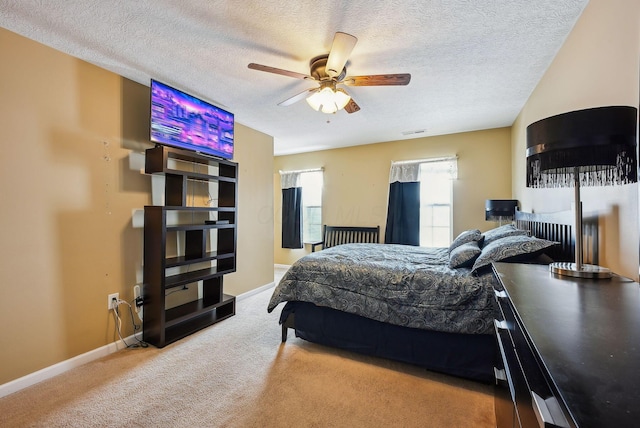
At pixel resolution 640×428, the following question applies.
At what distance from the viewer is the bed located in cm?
183

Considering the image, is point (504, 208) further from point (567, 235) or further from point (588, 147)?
point (588, 147)

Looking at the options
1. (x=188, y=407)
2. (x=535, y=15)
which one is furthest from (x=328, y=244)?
(x=535, y=15)

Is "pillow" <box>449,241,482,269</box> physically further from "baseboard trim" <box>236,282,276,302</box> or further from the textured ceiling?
"baseboard trim" <box>236,282,276,302</box>

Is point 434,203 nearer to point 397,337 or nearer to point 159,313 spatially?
point 397,337

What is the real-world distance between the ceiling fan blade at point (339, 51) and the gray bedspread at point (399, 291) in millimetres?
1563

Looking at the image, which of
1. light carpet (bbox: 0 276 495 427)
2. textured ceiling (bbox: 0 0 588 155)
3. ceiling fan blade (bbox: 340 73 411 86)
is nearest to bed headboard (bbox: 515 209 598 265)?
light carpet (bbox: 0 276 495 427)

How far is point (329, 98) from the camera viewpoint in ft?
7.22

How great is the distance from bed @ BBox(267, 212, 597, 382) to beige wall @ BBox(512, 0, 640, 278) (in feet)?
0.52

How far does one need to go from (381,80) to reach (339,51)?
411 millimetres

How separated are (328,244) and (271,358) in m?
3.03

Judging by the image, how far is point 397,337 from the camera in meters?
2.11

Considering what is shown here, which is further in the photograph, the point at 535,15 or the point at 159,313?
the point at 159,313

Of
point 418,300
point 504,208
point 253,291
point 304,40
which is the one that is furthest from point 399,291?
point 253,291

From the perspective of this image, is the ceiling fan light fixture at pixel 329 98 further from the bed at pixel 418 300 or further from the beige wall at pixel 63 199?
the beige wall at pixel 63 199
